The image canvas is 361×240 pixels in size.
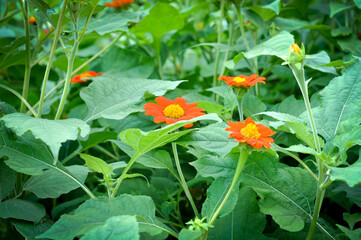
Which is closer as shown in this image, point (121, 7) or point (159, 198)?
point (159, 198)

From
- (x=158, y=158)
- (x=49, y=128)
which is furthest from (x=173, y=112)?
(x=49, y=128)

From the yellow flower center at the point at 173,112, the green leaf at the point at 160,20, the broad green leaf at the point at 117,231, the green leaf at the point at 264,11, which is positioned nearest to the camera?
the broad green leaf at the point at 117,231

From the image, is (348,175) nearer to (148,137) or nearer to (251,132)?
(251,132)

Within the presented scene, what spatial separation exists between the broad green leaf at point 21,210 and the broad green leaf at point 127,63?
23.2 inches

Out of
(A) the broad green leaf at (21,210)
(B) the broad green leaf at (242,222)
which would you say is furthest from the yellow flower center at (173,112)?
(A) the broad green leaf at (21,210)

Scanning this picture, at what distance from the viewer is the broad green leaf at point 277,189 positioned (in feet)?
2.24

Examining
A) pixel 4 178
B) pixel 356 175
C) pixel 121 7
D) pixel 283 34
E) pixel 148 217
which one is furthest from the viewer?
pixel 121 7

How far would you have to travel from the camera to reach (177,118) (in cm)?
69

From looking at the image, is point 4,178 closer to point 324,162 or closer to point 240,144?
point 240,144

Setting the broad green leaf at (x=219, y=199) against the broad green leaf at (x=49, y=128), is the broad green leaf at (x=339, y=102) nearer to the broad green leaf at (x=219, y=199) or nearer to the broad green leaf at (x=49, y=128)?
the broad green leaf at (x=219, y=199)

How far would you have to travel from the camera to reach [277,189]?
0.70m

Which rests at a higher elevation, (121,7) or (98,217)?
(121,7)

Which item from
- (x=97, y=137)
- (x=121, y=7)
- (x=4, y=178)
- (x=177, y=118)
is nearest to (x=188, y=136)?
(x=177, y=118)

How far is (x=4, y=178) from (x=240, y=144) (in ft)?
1.67
